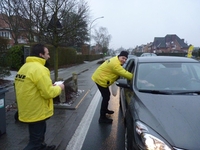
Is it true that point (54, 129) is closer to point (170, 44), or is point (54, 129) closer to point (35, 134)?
point (35, 134)

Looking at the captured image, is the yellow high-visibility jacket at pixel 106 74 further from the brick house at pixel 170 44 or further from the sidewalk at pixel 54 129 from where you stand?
the brick house at pixel 170 44

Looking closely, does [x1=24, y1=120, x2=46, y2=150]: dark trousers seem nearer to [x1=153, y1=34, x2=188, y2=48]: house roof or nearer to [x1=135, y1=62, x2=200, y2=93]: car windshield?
[x1=135, y1=62, x2=200, y2=93]: car windshield

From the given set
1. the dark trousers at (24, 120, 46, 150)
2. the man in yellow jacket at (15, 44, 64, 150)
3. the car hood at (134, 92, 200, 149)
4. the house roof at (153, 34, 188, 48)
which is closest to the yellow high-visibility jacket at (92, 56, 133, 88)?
the car hood at (134, 92, 200, 149)

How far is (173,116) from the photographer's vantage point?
247cm

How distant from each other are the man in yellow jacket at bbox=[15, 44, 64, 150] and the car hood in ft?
4.05

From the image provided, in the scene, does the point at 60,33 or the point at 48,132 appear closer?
the point at 48,132

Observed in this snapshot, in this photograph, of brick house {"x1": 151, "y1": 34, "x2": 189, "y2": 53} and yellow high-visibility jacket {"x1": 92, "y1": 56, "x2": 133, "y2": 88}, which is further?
brick house {"x1": 151, "y1": 34, "x2": 189, "y2": 53}

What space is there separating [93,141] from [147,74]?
1.69 metres

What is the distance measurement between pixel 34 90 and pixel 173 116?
1.82 metres

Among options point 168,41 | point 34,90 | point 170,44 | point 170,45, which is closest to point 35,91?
point 34,90

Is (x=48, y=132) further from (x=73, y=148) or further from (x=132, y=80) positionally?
(x=132, y=80)

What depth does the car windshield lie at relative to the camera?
3439 mm

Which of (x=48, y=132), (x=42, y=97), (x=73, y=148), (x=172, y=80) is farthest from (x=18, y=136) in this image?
(x=172, y=80)

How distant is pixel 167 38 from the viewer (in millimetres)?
92000
